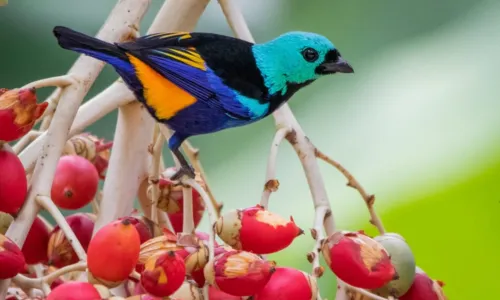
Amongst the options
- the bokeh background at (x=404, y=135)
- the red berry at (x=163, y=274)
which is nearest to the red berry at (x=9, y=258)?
the red berry at (x=163, y=274)

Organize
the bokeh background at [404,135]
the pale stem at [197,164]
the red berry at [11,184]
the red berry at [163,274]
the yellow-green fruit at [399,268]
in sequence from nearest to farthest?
the red berry at [163,274]
the red berry at [11,184]
the yellow-green fruit at [399,268]
the pale stem at [197,164]
the bokeh background at [404,135]

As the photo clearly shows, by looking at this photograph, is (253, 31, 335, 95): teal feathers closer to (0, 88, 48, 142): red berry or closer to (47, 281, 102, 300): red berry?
(0, 88, 48, 142): red berry

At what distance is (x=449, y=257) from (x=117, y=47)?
650 millimetres

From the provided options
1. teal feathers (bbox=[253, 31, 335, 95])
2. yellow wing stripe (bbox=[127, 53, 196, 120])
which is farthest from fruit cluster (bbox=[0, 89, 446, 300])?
teal feathers (bbox=[253, 31, 335, 95])

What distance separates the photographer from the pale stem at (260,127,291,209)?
947 mm

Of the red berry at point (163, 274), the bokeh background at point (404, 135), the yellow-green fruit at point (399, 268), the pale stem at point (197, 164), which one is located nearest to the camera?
the red berry at point (163, 274)

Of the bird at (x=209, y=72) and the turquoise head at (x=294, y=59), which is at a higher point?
the turquoise head at (x=294, y=59)

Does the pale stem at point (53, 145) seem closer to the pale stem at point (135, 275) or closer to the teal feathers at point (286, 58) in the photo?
the pale stem at point (135, 275)

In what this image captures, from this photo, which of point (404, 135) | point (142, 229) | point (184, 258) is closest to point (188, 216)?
point (142, 229)

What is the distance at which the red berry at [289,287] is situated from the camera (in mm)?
833

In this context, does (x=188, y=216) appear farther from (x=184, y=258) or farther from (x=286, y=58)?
(x=286, y=58)

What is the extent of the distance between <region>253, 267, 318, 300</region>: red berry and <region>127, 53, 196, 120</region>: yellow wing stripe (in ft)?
Result: 1.08

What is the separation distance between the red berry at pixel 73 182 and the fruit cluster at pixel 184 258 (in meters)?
0.05

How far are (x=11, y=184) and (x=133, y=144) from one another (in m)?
0.28
